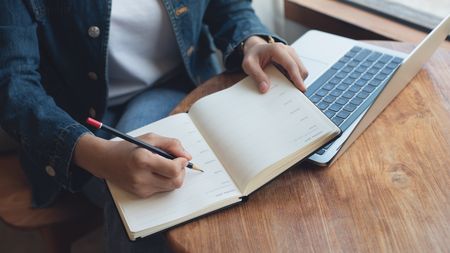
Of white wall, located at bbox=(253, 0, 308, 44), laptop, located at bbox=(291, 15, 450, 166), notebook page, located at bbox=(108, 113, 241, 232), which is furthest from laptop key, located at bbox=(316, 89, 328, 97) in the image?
white wall, located at bbox=(253, 0, 308, 44)

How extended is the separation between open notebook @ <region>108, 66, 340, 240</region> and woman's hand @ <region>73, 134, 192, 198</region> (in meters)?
0.02

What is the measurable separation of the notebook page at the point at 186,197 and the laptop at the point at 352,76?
0.14m

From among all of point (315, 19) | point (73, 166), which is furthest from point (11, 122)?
point (315, 19)

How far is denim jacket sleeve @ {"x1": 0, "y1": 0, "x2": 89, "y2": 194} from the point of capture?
2.23 feet

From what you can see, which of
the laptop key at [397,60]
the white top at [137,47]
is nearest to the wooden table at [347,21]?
the laptop key at [397,60]

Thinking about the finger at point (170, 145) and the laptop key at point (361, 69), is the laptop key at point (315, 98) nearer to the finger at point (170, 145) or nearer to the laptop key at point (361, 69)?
the laptop key at point (361, 69)

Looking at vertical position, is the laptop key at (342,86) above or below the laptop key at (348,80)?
below

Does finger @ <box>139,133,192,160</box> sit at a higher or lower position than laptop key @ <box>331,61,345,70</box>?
higher

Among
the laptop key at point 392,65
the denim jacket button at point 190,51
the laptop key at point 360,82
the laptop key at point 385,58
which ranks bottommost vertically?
the denim jacket button at point 190,51

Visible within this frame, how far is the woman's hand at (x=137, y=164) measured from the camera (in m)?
0.59

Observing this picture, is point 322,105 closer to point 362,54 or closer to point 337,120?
point 337,120

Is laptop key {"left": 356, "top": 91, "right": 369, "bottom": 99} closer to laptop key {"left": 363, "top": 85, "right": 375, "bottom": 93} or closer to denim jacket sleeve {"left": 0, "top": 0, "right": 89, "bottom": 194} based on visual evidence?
laptop key {"left": 363, "top": 85, "right": 375, "bottom": 93}

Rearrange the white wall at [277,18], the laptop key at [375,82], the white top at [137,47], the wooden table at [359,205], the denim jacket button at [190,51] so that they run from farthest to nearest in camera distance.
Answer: the white wall at [277,18]
the denim jacket button at [190,51]
the white top at [137,47]
the laptop key at [375,82]
the wooden table at [359,205]

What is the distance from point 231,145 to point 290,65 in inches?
→ 7.1
